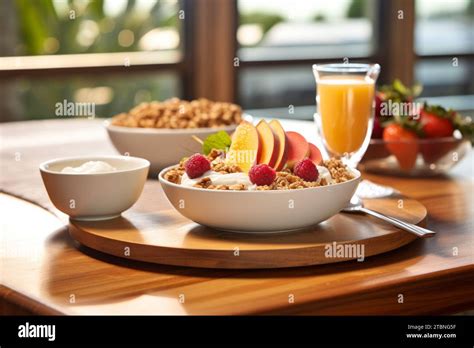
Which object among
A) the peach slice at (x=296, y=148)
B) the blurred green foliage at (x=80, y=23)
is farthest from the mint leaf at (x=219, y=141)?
the blurred green foliage at (x=80, y=23)

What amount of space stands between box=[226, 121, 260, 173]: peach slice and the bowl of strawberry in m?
0.56

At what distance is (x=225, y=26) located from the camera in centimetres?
490

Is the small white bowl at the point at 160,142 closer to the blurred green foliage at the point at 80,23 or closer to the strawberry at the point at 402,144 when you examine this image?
→ the strawberry at the point at 402,144

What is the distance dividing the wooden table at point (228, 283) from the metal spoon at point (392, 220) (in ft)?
0.12

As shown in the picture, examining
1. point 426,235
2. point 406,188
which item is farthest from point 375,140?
point 426,235

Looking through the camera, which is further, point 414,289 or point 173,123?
point 173,123

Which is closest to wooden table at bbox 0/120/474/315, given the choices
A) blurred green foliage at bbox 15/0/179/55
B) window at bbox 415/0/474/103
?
blurred green foliage at bbox 15/0/179/55

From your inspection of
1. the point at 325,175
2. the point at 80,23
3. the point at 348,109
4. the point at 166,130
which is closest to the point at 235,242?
the point at 325,175

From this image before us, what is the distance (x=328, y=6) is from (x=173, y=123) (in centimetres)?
358

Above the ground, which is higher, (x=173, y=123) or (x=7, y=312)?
(x=173, y=123)

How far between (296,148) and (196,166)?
218mm

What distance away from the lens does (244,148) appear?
154 centimetres

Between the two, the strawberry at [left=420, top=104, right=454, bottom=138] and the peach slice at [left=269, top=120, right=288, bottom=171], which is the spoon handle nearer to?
the peach slice at [left=269, top=120, right=288, bottom=171]
